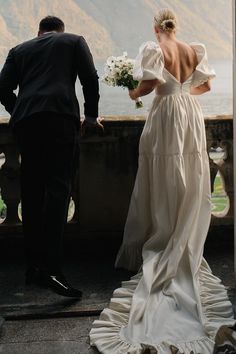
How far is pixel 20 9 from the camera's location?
573 cm

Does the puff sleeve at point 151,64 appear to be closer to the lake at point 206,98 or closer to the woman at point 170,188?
the woman at point 170,188

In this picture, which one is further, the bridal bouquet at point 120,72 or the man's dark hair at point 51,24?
the bridal bouquet at point 120,72

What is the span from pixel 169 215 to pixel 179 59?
1139 millimetres

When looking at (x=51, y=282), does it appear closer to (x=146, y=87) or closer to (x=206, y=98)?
(x=146, y=87)

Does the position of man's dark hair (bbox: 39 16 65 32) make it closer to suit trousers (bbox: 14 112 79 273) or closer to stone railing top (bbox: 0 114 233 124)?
suit trousers (bbox: 14 112 79 273)

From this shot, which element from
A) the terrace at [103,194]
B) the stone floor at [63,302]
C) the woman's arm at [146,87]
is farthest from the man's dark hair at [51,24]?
the stone floor at [63,302]

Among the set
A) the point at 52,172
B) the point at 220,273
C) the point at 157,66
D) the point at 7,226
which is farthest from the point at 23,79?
the point at 220,273

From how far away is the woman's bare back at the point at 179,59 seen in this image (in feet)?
13.1

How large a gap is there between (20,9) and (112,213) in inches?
96.5

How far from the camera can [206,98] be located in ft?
16.3

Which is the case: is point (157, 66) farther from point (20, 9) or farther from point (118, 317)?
point (20, 9)

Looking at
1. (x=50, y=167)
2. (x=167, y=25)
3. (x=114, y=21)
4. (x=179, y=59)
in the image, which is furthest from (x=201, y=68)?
(x=114, y=21)

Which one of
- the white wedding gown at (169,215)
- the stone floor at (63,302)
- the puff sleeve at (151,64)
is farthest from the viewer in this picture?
the puff sleeve at (151,64)

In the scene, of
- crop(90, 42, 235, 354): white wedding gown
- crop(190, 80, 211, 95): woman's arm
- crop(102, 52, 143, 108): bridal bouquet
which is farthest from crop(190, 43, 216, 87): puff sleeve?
crop(102, 52, 143, 108): bridal bouquet
